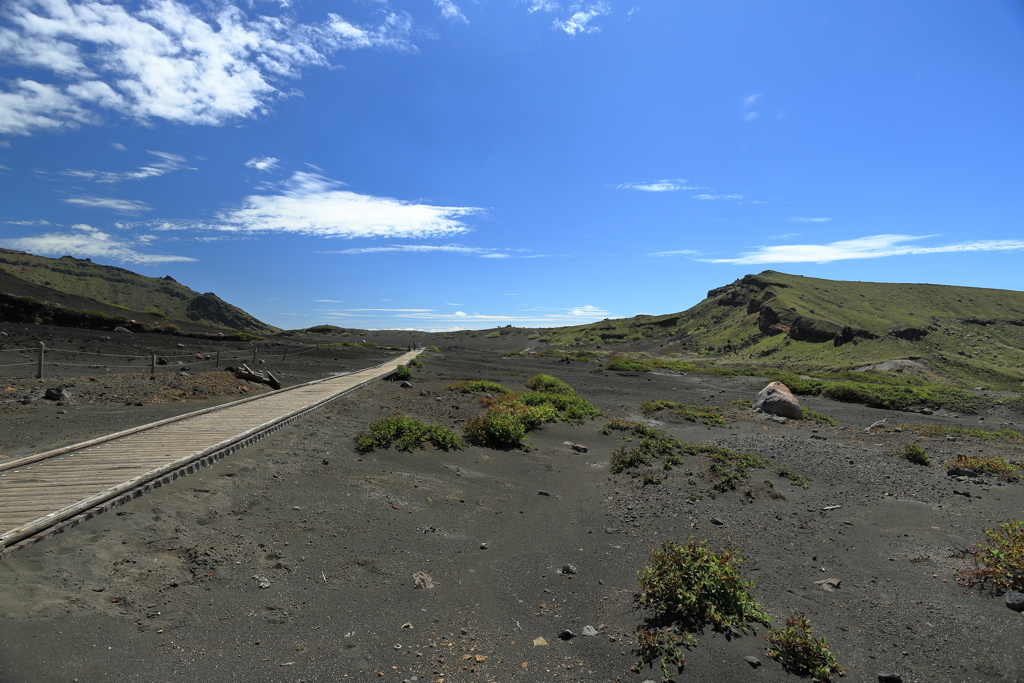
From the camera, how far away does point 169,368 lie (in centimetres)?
2308

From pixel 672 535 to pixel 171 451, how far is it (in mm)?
8208

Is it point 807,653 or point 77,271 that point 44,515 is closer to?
point 807,653

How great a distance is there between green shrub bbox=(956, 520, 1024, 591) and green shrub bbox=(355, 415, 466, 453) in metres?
8.94

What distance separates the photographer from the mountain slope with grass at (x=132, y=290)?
103419 millimetres

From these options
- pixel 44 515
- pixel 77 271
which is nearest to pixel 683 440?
pixel 44 515

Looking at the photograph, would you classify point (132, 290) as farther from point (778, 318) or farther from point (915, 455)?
point (915, 455)

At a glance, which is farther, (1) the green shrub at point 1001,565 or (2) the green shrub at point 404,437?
(2) the green shrub at point 404,437

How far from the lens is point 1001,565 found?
552 centimetres

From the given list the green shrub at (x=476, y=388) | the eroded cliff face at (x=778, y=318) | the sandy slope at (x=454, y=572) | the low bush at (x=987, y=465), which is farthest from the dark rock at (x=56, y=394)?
the eroded cliff face at (x=778, y=318)

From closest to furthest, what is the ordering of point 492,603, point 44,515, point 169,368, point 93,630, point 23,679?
point 23,679
point 93,630
point 44,515
point 492,603
point 169,368

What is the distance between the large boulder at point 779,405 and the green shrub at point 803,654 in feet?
52.4

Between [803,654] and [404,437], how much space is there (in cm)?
848

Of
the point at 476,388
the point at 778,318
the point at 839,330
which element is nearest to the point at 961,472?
the point at 476,388

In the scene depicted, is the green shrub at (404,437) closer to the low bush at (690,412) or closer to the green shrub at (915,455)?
the low bush at (690,412)
